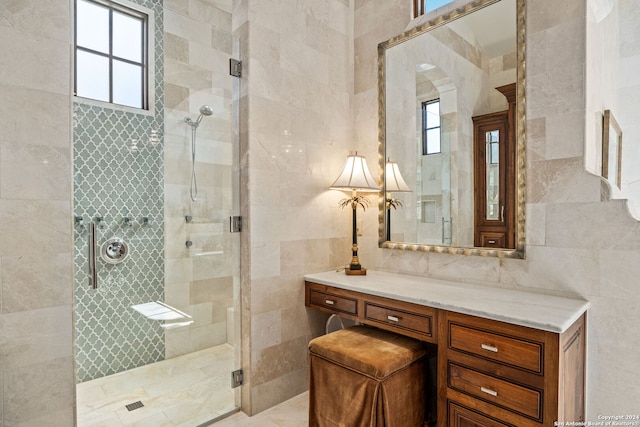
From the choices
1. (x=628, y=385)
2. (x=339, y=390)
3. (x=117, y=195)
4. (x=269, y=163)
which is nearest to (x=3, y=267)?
(x=117, y=195)

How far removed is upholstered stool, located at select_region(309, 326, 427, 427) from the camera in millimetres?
1648

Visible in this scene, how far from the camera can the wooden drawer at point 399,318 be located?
1.74 metres

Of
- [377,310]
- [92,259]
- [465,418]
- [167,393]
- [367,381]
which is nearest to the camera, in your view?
[465,418]

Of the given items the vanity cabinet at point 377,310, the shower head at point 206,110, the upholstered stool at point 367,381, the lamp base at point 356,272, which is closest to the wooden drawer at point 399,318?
the vanity cabinet at point 377,310

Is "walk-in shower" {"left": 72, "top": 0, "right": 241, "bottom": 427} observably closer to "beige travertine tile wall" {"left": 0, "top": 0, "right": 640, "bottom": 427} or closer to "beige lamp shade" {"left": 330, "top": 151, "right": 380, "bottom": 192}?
"beige travertine tile wall" {"left": 0, "top": 0, "right": 640, "bottom": 427}

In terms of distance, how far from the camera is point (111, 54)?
8.00 feet

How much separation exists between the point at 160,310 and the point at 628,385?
252cm

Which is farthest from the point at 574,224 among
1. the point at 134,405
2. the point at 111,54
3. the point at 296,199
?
the point at 111,54

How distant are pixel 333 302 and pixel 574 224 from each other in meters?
1.38

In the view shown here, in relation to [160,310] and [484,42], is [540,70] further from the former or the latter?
[160,310]

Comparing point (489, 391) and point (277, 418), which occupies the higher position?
point (489, 391)

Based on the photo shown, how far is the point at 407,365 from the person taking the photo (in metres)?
1.75

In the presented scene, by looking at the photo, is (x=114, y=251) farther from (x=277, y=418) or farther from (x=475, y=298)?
(x=475, y=298)

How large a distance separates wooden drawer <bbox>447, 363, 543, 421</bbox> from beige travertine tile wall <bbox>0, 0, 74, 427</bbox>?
176 cm
